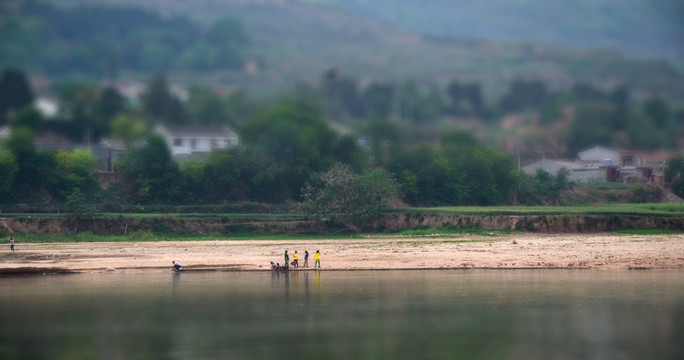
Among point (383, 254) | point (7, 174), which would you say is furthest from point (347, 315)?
point (7, 174)

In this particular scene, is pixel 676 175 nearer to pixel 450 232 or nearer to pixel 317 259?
pixel 450 232

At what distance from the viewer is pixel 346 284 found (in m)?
45.9

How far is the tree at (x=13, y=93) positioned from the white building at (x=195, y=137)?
20.1 metres

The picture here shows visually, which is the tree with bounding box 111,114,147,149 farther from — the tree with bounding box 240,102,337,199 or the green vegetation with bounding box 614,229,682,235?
the green vegetation with bounding box 614,229,682,235

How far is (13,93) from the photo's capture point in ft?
336

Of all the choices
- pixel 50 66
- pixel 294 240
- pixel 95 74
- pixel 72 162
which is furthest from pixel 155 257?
pixel 50 66

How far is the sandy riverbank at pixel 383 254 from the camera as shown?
167 ft

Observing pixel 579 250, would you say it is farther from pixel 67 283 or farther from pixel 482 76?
pixel 482 76

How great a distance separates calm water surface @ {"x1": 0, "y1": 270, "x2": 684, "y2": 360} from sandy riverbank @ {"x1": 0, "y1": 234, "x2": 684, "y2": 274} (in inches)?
67.9

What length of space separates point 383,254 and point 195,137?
140ft

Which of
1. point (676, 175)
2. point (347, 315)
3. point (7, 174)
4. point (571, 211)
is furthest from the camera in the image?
point (676, 175)

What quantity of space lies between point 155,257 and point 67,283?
804cm

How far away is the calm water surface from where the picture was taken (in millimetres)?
31828

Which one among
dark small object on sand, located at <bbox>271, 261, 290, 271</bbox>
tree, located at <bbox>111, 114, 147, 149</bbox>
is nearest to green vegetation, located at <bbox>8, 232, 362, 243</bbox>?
dark small object on sand, located at <bbox>271, 261, 290, 271</bbox>
